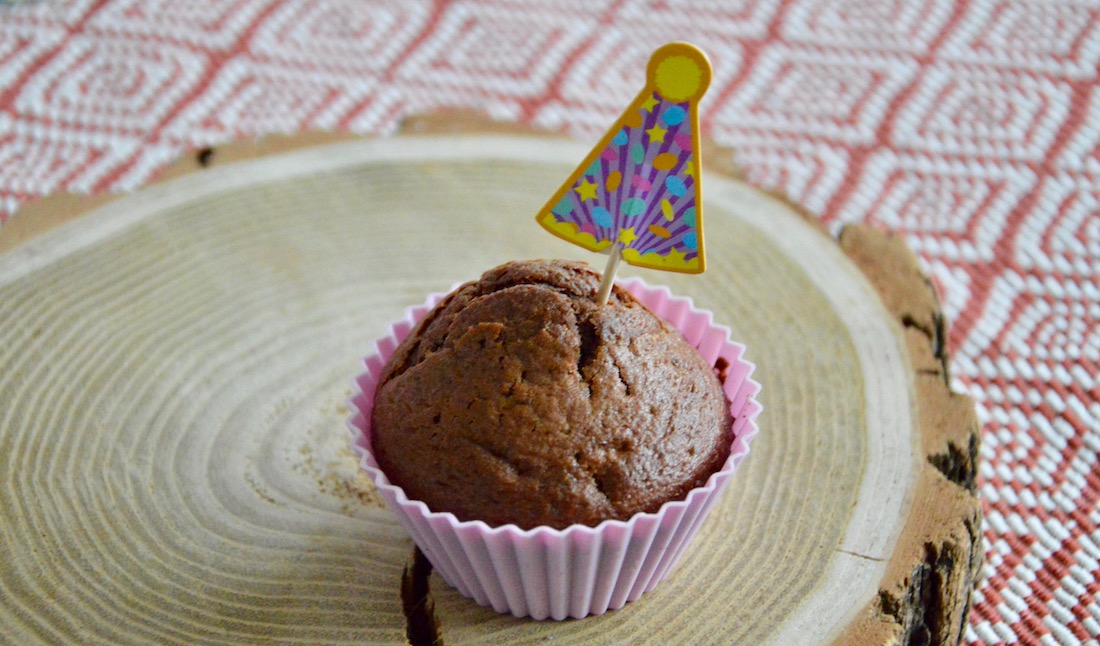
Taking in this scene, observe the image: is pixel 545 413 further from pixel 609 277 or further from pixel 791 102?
pixel 791 102

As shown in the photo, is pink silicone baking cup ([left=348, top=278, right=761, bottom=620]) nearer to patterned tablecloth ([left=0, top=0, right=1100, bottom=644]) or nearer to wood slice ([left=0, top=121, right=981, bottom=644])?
wood slice ([left=0, top=121, right=981, bottom=644])

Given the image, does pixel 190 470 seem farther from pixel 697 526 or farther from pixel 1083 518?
pixel 1083 518

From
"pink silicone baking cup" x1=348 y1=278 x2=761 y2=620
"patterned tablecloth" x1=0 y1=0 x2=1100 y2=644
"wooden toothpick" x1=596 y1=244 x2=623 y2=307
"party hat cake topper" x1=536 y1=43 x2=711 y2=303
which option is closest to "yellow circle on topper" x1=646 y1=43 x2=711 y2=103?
"party hat cake topper" x1=536 y1=43 x2=711 y2=303

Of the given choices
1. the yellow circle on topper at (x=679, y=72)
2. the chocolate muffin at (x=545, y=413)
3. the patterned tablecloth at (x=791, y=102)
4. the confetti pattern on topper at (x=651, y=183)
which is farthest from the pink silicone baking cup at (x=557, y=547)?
the patterned tablecloth at (x=791, y=102)

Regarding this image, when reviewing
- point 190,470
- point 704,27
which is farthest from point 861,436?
point 704,27

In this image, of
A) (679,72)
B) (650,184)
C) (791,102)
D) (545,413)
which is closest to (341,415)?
(545,413)
